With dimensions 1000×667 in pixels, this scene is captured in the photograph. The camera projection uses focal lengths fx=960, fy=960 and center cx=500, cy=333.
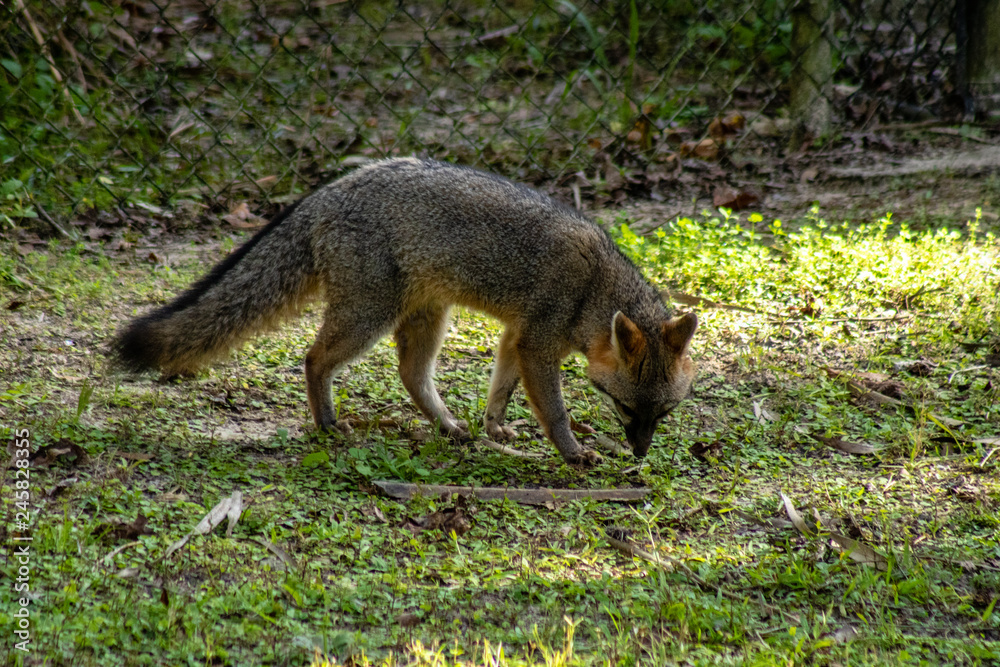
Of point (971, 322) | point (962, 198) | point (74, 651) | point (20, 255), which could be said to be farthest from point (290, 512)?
point (962, 198)

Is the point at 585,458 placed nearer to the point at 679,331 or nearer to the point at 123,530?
the point at 679,331

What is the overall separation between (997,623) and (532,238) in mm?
2833

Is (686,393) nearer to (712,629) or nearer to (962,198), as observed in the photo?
(712,629)

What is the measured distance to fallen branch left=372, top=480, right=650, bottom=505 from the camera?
4.39m

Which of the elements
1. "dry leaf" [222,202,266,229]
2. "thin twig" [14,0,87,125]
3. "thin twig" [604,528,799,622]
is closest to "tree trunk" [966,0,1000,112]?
"dry leaf" [222,202,266,229]

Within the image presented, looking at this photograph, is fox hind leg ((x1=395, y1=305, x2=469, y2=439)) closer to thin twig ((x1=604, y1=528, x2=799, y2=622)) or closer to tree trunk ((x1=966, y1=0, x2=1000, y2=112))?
thin twig ((x1=604, y1=528, x2=799, y2=622))

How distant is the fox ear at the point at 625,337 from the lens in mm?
4781

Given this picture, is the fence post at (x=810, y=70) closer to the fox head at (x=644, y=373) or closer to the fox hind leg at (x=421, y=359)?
the fox head at (x=644, y=373)

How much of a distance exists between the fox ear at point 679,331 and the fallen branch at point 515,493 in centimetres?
80

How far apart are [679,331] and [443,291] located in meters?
1.26

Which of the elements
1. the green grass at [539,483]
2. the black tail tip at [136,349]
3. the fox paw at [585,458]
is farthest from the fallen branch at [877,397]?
the black tail tip at [136,349]

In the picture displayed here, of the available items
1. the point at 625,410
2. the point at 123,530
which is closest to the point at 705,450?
the point at 625,410

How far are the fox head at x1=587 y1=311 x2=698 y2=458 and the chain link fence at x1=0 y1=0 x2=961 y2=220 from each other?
12.8 ft

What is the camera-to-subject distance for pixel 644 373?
490cm
